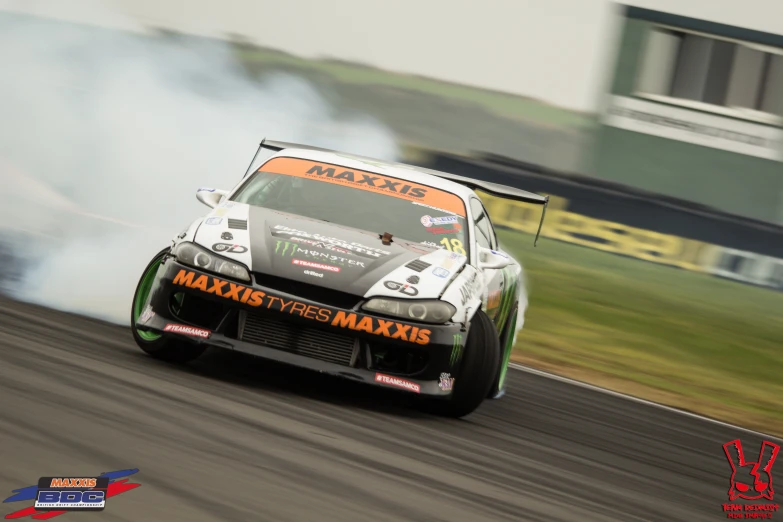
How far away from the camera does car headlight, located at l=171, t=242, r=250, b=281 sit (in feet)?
18.7

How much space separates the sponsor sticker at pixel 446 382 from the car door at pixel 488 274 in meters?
0.52

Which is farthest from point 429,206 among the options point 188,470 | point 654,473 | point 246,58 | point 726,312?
point 246,58

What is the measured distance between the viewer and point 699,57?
16953 millimetres

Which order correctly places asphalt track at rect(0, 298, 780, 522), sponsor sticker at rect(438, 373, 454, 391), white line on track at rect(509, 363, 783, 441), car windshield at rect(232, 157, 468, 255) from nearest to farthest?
asphalt track at rect(0, 298, 780, 522)
sponsor sticker at rect(438, 373, 454, 391)
car windshield at rect(232, 157, 468, 255)
white line on track at rect(509, 363, 783, 441)

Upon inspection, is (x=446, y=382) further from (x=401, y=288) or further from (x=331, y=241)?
(x=331, y=241)

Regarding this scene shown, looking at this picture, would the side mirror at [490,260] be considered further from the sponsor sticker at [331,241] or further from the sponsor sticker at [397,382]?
the sponsor sticker at [397,382]

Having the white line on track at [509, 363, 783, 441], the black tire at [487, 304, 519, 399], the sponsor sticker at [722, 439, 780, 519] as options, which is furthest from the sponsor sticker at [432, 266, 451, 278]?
the white line on track at [509, 363, 783, 441]

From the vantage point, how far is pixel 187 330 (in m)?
5.73

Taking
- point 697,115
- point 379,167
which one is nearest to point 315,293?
point 379,167

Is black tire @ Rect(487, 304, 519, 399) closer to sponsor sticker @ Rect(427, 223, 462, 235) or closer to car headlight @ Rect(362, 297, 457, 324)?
sponsor sticker @ Rect(427, 223, 462, 235)

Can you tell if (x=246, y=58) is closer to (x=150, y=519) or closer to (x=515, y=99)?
(x=515, y=99)

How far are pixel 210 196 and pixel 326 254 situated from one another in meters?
1.08

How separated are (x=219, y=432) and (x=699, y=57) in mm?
13850

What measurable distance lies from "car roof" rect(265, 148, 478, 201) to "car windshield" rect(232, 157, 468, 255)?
0.06 m
